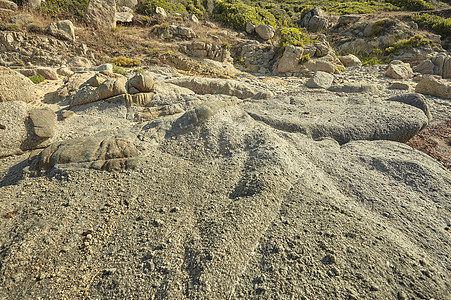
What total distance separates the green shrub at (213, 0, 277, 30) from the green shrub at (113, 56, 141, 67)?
13665 mm

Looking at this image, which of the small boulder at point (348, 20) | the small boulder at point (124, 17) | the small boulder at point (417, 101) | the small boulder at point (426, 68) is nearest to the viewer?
the small boulder at point (417, 101)

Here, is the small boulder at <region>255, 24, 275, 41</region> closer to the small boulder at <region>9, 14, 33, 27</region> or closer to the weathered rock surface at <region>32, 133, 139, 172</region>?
the small boulder at <region>9, 14, 33, 27</region>

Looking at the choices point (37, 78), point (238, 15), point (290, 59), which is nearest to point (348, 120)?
point (290, 59)

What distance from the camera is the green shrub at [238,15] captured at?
24.0 metres

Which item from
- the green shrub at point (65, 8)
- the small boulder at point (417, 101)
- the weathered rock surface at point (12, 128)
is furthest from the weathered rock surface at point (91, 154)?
the green shrub at point (65, 8)

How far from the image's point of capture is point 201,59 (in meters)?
17.6

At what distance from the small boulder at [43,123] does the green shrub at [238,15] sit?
72.4ft

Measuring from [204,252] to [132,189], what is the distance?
6.51 feet

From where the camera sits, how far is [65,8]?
17312 mm

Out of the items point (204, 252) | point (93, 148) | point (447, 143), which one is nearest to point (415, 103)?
point (447, 143)

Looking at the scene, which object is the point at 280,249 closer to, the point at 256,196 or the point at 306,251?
the point at 306,251

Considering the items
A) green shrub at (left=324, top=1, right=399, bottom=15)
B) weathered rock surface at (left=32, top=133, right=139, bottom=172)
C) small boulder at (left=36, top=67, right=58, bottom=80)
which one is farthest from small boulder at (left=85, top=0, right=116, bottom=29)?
green shrub at (left=324, top=1, right=399, bottom=15)

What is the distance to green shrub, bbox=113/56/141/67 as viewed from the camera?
Result: 581 inches

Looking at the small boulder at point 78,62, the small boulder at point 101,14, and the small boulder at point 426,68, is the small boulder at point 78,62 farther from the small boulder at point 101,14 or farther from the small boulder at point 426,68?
the small boulder at point 426,68
